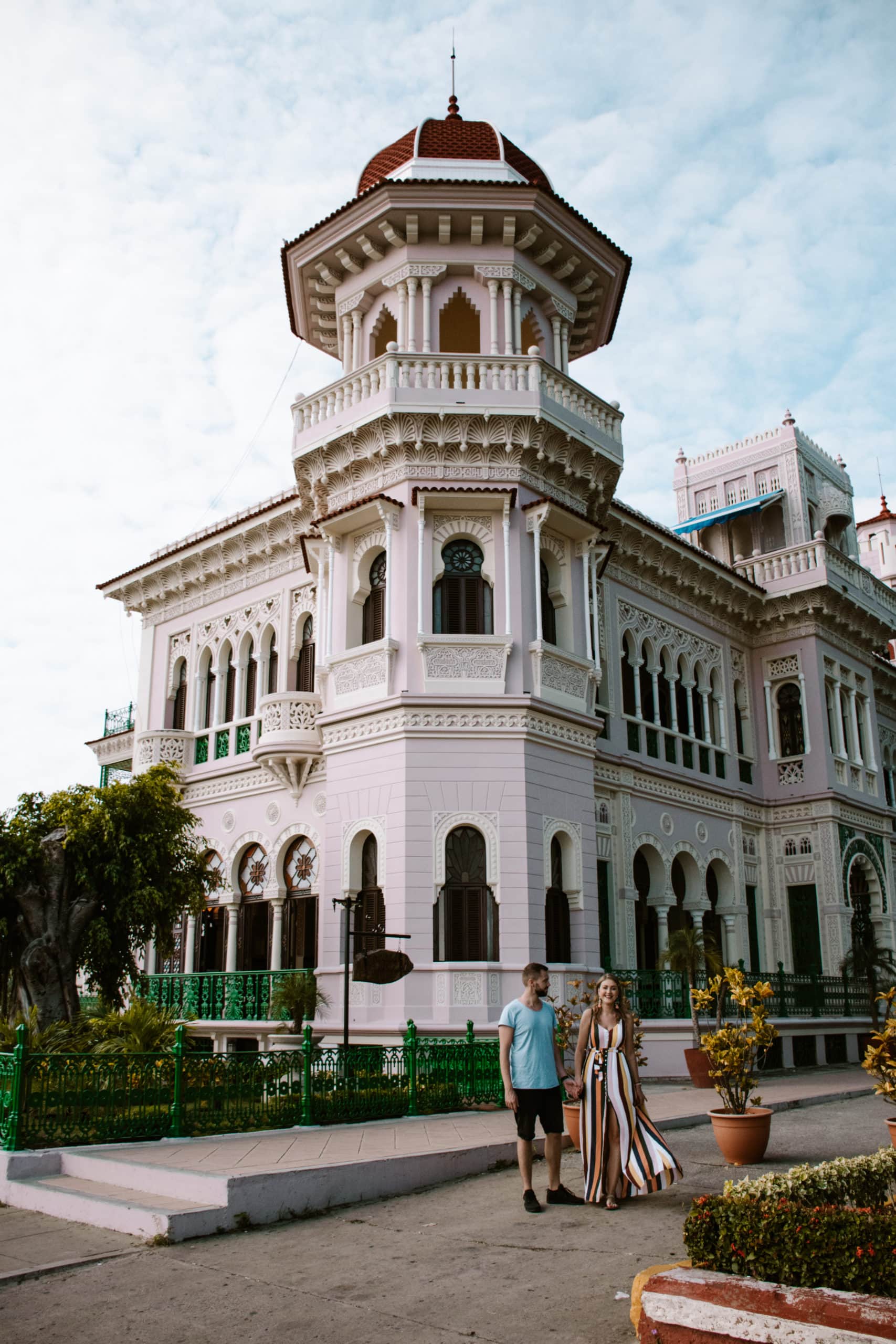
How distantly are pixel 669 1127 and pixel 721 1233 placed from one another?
6.67m

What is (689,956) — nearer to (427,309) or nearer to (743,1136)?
(743,1136)

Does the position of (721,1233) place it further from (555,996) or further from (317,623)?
(317,623)

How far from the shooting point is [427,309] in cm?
1828

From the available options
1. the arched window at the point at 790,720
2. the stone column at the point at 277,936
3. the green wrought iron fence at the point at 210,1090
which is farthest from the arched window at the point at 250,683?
the arched window at the point at 790,720

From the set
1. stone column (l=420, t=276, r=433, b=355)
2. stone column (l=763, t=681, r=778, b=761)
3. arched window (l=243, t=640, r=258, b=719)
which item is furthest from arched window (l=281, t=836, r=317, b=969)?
stone column (l=763, t=681, r=778, b=761)

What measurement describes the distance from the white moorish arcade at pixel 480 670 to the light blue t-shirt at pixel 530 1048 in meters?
5.51

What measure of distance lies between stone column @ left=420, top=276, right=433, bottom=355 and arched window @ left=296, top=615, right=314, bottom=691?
5.67 meters

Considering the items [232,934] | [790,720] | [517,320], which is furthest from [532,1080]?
[790,720]

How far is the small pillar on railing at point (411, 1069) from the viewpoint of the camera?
11250 millimetres

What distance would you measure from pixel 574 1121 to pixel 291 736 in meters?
10.3

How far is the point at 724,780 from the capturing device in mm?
23844

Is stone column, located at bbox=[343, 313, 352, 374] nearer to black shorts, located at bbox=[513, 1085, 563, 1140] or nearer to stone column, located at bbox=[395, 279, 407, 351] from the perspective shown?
stone column, located at bbox=[395, 279, 407, 351]

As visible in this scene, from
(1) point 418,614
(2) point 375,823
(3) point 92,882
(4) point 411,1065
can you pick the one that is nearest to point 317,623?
(1) point 418,614

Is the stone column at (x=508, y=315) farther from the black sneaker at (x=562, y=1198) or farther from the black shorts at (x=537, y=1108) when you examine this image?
the black sneaker at (x=562, y=1198)
